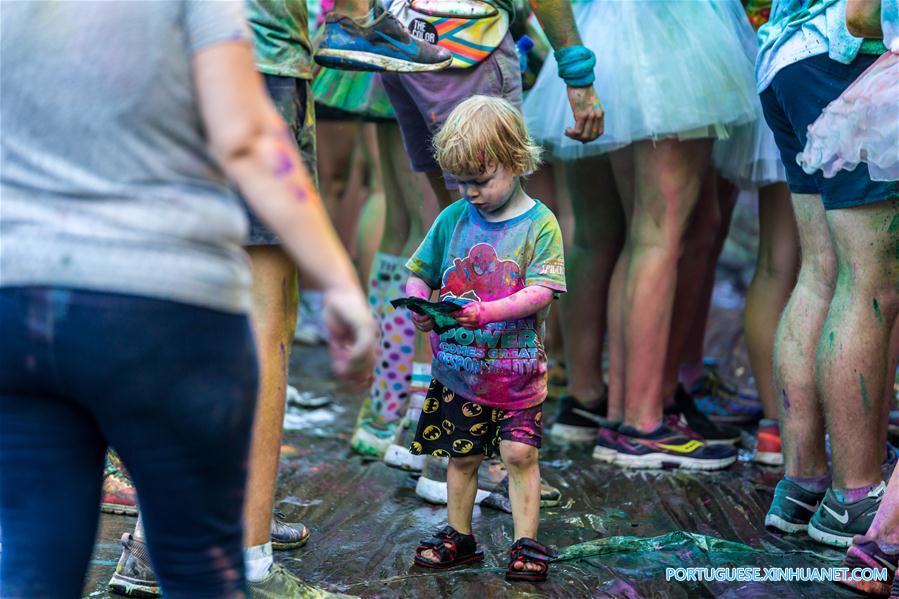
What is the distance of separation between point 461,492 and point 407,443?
2.75 ft

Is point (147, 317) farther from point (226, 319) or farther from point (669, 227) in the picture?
point (669, 227)

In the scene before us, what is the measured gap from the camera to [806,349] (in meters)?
3.07

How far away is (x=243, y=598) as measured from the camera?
158 cm

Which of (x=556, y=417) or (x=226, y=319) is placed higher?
(x=226, y=319)

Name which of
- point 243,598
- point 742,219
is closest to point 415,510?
point 243,598

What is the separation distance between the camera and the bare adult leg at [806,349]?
10.0 feet

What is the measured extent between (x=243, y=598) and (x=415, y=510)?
64.2 inches

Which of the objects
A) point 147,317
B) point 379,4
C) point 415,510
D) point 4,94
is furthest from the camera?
point 415,510

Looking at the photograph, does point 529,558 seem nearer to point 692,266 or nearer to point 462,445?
point 462,445

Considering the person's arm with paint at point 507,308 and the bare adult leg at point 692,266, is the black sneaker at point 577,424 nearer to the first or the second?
the bare adult leg at point 692,266

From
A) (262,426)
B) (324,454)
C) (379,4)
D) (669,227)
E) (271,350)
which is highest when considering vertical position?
(379,4)

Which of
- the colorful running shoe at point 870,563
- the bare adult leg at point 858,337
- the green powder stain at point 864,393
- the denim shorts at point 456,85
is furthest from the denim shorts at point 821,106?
the colorful running shoe at point 870,563

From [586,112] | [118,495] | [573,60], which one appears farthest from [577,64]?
[118,495]

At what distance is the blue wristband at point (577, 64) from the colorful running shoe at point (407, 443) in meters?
1.09
